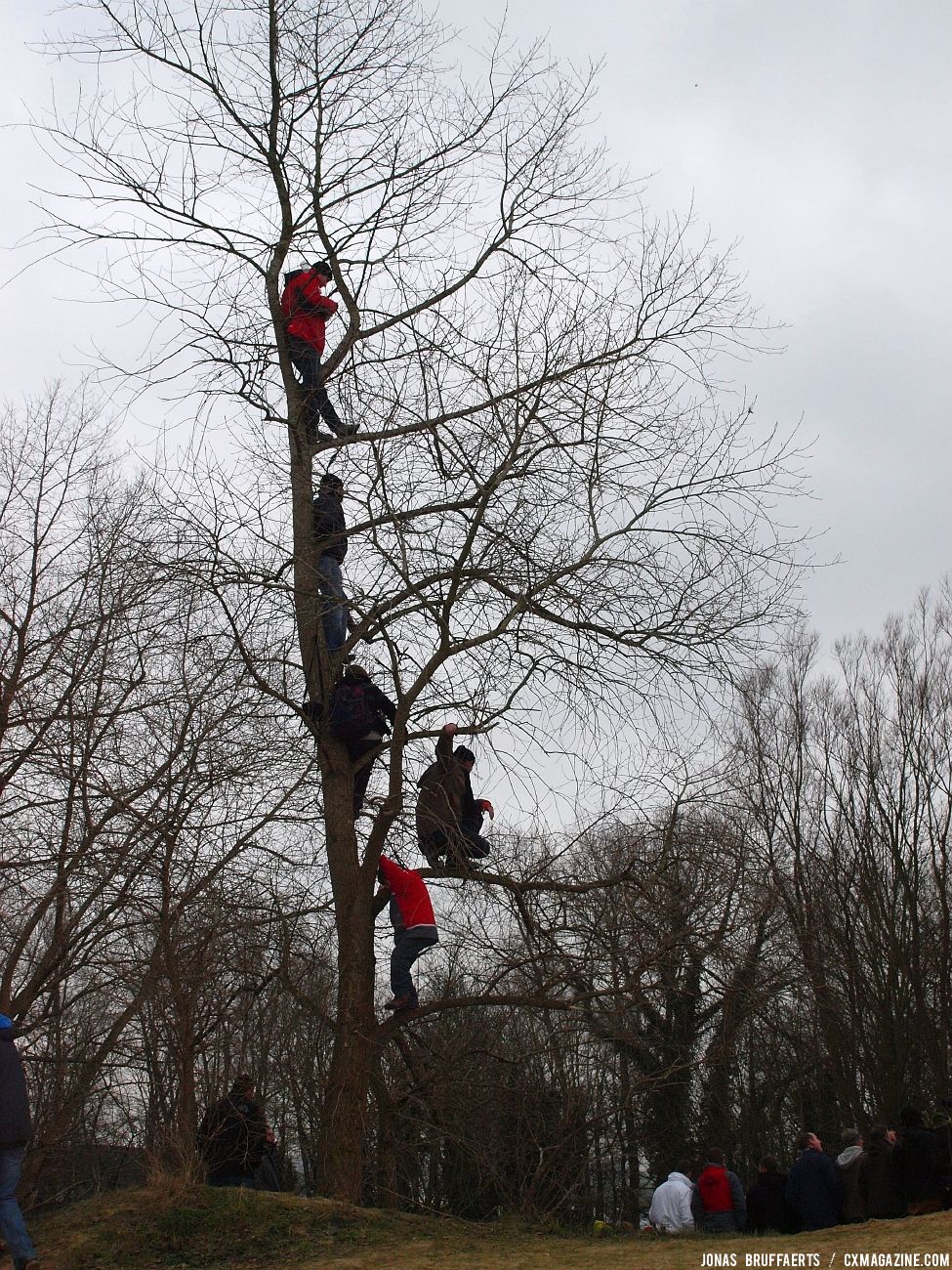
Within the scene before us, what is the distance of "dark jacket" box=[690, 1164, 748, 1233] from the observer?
442 inches

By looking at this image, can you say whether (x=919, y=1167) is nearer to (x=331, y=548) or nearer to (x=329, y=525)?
(x=331, y=548)

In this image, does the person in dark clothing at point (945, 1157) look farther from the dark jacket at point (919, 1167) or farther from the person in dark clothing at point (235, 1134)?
the person in dark clothing at point (235, 1134)

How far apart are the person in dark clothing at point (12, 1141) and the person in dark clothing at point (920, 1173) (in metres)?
6.41

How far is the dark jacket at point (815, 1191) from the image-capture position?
1026 cm

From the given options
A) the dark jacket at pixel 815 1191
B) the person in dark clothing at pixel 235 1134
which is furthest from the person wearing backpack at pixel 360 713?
the dark jacket at pixel 815 1191

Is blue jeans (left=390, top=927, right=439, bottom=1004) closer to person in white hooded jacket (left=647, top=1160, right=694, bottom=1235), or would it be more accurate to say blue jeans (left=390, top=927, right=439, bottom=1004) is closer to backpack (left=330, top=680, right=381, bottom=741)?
backpack (left=330, top=680, right=381, bottom=741)

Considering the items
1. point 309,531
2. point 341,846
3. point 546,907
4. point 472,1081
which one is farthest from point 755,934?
point 309,531

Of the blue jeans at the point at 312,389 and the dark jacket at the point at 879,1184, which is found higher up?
the blue jeans at the point at 312,389

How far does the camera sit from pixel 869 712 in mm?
26094

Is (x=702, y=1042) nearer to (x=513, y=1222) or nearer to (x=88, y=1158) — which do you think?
(x=513, y=1222)

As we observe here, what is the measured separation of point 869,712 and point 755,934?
19.4m

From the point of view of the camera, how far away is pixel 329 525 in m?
8.09

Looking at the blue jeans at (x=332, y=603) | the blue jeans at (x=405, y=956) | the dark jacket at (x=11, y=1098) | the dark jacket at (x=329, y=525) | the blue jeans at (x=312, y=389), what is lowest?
the dark jacket at (x=11, y=1098)

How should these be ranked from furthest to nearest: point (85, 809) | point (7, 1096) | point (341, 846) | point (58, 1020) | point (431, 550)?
point (58, 1020) < point (85, 809) < point (341, 846) < point (431, 550) < point (7, 1096)
